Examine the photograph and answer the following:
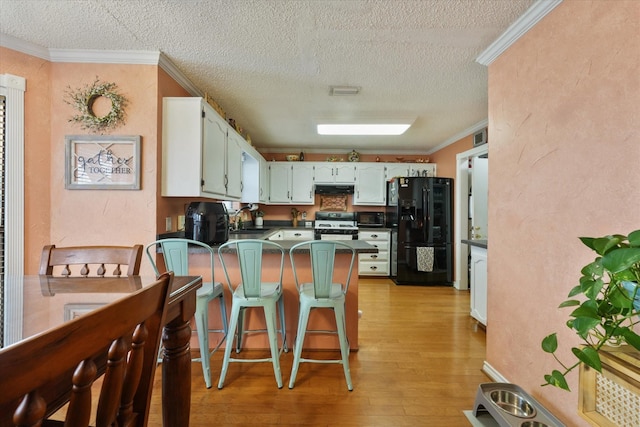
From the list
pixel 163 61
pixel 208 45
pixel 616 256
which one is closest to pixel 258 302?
pixel 616 256

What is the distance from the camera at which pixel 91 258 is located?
1425 millimetres

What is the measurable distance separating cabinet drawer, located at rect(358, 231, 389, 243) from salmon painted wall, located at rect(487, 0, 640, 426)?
2.68 meters

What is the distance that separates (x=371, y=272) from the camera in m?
4.55

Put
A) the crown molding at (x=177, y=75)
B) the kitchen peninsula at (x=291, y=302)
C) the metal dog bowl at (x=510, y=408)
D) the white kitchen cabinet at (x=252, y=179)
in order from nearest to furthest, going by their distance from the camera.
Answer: the metal dog bowl at (x=510, y=408) → the crown molding at (x=177, y=75) → the kitchen peninsula at (x=291, y=302) → the white kitchen cabinet at (x=252, y=179)

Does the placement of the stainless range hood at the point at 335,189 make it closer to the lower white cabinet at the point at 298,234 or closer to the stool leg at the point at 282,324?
the lower white cabinet at the point at 298,234

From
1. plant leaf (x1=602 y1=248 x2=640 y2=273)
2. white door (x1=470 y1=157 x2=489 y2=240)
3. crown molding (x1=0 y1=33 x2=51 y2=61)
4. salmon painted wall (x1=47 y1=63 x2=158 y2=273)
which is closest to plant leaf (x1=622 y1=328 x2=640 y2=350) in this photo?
plant leaf (x1=602 y1=248 x2=640 y2=273)

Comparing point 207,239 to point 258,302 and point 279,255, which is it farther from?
point 258,302

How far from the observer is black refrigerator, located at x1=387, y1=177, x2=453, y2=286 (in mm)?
4133

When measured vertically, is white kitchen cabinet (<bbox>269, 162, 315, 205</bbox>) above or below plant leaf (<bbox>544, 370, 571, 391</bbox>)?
above

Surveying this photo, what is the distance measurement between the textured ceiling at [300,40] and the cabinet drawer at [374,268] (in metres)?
2.57

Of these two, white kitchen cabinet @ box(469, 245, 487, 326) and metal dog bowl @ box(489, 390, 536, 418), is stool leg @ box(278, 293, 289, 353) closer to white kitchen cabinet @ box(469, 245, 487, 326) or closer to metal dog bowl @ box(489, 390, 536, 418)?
metal dog bowl @ box(489, 390, 536, 418)

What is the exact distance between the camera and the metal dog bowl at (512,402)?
4.60ft

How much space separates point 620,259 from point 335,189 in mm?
4254

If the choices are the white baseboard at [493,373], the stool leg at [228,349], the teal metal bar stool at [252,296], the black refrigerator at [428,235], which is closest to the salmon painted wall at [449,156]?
the black refrigerator at [428,235]
